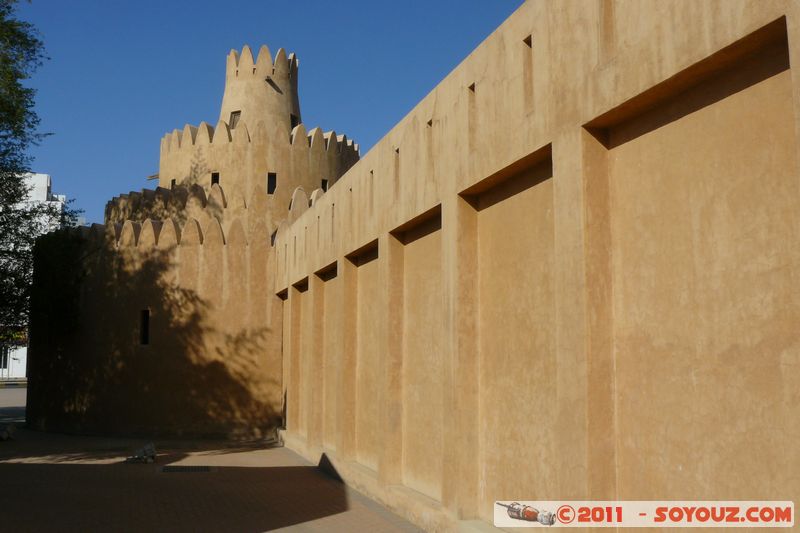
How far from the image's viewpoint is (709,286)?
16.7 ft

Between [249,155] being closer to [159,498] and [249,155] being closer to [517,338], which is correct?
[159,498]

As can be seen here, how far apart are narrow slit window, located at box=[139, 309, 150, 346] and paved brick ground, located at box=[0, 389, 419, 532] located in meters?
3.49

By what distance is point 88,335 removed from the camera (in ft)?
70.1

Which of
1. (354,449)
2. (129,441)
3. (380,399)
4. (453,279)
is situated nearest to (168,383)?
(129,441)

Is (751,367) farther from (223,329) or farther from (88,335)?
(88,335)

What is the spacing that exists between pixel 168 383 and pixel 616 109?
17204mm

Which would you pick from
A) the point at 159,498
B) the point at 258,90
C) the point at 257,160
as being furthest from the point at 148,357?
the point at 258,90

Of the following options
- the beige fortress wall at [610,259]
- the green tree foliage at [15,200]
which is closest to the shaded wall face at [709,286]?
the beige fortress wall at [610,259]

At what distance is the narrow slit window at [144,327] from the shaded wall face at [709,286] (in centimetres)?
1728

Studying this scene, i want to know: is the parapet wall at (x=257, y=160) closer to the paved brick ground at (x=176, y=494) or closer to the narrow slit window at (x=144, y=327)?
the narrow slit window at (x=144, y=327)

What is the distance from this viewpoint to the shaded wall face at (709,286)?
4.56m

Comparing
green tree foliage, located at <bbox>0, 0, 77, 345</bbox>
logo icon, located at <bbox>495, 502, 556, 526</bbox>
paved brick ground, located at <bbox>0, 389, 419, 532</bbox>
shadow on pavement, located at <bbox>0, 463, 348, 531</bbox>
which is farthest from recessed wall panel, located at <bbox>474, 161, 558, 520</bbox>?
green tree foliage, located at <bbox>0, 0, 77, 345</bbox>

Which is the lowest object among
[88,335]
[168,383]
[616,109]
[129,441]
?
[129,441]

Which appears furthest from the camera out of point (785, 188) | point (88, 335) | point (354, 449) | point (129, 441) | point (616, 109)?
point (88, 335)
